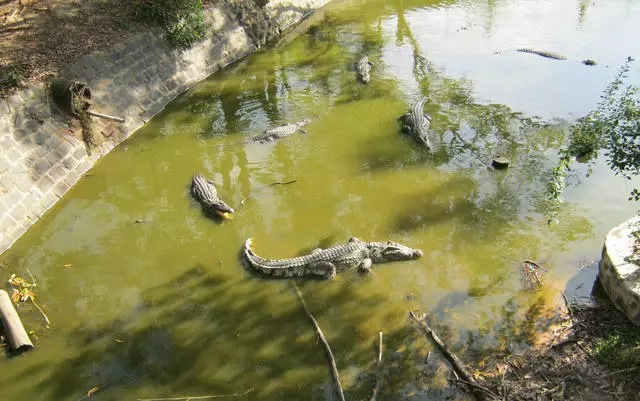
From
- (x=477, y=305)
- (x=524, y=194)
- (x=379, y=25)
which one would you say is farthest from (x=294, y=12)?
(x=477, y=305)

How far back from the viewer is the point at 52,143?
8.73 m

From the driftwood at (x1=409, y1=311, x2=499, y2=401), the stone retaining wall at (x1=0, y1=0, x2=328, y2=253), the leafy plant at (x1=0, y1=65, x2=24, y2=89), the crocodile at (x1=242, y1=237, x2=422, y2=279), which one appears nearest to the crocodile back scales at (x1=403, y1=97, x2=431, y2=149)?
the crocodile at (x1=242, y1=237, x2=422, y2=279)

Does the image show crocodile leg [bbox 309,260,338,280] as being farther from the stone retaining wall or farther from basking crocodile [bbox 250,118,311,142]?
the stone retaining wall

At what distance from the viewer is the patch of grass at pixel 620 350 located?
15.9 feet

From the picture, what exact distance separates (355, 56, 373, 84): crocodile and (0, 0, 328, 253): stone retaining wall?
3.82m

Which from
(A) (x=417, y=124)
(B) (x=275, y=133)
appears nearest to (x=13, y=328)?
(B) (x=275, y=133)

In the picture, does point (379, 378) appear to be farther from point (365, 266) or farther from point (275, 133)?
point (275, 133)

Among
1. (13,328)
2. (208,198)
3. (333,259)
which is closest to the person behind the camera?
(13,328)

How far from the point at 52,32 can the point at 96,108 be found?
100 inches

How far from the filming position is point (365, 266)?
6.49 m

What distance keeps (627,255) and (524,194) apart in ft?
7.97

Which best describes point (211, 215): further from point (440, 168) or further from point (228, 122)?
point (440, 168)

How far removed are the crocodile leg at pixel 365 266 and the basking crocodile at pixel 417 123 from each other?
3647 millimetres

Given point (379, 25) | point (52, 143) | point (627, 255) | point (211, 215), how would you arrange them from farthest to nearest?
1. point (379, 25)
2. point (52, 143)
3. point (211, 215)
4. point (627, 255)
